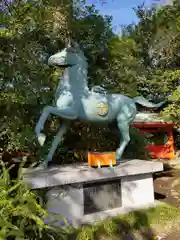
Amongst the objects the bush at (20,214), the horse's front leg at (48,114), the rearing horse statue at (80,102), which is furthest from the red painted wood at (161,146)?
the bush at (20,214)

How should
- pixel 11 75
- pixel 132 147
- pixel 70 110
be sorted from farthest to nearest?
pixel 132 147 → pixel 11 75 → pixel 70 110

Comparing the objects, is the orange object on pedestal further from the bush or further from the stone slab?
the bush

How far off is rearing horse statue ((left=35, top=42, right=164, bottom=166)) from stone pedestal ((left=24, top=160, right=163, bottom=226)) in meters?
0.56

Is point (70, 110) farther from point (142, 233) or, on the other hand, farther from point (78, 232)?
point (142, 233)

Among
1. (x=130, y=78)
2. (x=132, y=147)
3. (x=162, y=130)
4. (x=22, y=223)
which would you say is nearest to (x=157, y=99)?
(x=162, y=130)

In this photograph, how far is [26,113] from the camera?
6.29 m

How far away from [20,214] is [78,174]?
1.21 metres

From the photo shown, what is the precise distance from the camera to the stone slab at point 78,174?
3.69 metres

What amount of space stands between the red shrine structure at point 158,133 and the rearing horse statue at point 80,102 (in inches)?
371

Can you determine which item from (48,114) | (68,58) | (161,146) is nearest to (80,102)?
(48,114)

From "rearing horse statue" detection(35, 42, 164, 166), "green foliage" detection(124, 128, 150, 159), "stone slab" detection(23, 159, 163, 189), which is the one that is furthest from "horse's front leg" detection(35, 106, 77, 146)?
"green foliage" detection(124, 128, 150, 159)

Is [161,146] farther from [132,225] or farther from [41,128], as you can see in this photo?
[41,128]

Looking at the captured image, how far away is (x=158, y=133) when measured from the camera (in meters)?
15.7

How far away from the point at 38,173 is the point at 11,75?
238cm
